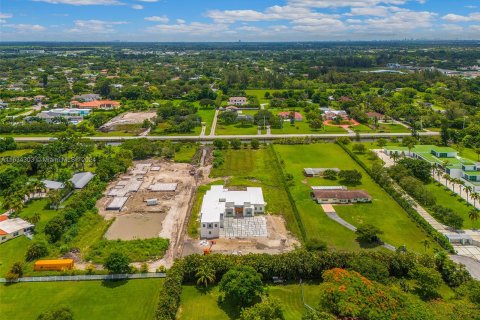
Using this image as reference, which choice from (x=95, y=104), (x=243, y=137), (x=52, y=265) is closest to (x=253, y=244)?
(x=52, y=265)

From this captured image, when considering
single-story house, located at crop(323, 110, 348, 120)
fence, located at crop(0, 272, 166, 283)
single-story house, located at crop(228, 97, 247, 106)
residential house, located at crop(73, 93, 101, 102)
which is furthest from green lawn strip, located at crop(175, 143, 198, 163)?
residential house, located at crop(73, 93, 101, 102)

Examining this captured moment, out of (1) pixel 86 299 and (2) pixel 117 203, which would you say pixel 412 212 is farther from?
(2) pixel 117 203

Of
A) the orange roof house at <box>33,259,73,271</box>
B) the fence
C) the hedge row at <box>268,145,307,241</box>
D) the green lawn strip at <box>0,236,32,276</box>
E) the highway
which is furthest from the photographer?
the highway

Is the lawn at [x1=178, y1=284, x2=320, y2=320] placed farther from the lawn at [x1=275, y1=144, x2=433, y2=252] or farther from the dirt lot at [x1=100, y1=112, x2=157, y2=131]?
the dirt lot at [x1=100, y1=112, x2=157, y2=131]

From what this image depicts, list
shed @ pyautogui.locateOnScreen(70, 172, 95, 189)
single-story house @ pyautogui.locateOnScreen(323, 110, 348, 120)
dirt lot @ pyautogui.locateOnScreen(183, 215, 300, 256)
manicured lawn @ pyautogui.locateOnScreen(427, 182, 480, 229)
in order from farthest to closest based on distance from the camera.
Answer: single-story house @ pyautogui.locateOnScreen(323, 110, 348, 120), shed @ pyautogui.locateOnScreen(70, 172, 95, 189), manicured lawn @ pyautogui.locateOnScreen(427, 182, 480, 229), dirt lot @ pyautogui.locateOnScreen(183, 215, 300, 256)

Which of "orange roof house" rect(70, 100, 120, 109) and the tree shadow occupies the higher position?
"orange roof house" rect(70, 100, 120, 109)

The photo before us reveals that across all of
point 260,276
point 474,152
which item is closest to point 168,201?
point 260,276

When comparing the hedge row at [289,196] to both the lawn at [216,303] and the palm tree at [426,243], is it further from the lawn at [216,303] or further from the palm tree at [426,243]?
the palm tree at [426,243]
